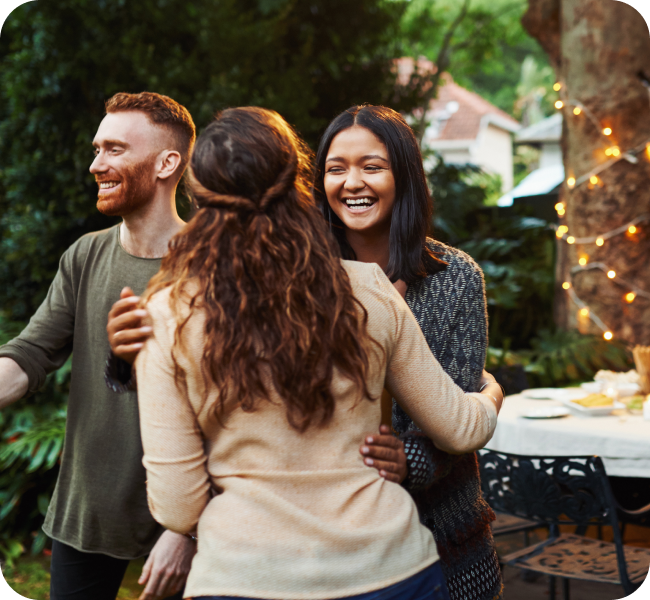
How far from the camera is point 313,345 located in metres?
1.18

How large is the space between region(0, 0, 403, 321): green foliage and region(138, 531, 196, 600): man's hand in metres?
3.92

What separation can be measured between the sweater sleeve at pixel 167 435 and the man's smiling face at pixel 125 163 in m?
0.84

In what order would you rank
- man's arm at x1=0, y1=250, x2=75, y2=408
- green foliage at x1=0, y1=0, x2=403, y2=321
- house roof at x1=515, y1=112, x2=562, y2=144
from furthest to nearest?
house roof at x1=515, y1=112, x2=562, y2=144, green foliage at x1=0, y1=0, x2=403, y2=321, man's arm at x1=0, y1=250, x2=75, y2=408

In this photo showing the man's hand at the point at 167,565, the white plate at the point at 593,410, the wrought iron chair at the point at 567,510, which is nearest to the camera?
the man's hand at the point at 167,565

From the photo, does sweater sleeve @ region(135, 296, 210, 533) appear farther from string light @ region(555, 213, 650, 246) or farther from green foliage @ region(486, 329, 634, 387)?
→ string light @ region(555, 213, 650, 246)

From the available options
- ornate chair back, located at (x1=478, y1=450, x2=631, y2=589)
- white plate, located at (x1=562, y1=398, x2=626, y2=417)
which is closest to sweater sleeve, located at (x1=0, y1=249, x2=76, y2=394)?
ornate chair back, located at (x1=478, y1=450, x2=631, y2=589)

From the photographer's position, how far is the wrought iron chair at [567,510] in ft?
9.12

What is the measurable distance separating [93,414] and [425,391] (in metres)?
1.06

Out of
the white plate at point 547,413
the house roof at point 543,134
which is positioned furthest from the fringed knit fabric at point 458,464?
the house roof at point 543,134

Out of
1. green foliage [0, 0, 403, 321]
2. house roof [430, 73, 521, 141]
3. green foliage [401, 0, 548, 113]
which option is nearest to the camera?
green foliage [0, 0, 403, 321]

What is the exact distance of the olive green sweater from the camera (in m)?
1.88

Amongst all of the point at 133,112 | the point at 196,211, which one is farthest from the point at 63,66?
the point at 196,211

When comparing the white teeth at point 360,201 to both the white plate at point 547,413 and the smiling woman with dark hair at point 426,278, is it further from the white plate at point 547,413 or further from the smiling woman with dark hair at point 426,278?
the white plate at point 547,413

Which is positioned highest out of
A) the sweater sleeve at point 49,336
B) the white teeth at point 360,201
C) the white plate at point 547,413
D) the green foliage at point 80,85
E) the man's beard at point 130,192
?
the green foliage at point 80,85
